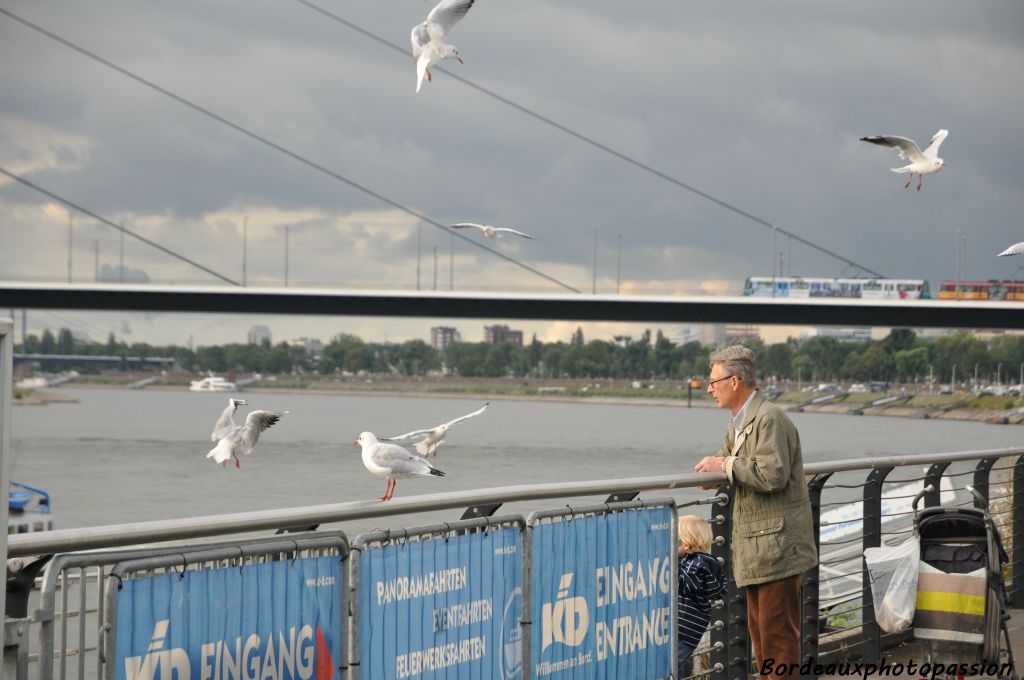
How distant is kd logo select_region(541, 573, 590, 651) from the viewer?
13.1ft

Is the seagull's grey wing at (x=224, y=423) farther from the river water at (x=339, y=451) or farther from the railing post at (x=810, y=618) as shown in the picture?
the river water at (x=339, y=451)

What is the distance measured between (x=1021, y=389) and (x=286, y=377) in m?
33.3

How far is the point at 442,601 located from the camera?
365 centimetres

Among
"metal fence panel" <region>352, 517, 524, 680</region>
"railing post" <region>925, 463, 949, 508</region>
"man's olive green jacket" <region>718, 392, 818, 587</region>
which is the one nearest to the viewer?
"metal fence panel" <region>352, 517, 524, 680</region>

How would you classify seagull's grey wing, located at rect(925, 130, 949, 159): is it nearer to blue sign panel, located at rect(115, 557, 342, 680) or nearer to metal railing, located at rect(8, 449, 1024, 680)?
metal railing, located at rect(8, 449, 1024, 680)

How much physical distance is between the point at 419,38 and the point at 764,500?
5.45m

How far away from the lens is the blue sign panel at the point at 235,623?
2896 mm

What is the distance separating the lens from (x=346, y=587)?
3.41 meters

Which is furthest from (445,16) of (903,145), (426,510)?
(426,510)

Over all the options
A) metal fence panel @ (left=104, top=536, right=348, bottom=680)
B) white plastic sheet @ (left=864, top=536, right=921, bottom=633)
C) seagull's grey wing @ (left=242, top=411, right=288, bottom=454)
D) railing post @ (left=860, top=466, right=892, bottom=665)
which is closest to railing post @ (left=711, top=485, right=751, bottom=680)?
white plastic sheet @ (left=864, top=536, right=921, bottom=633)

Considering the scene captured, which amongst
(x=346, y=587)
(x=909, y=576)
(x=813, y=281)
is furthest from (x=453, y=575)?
(x=813, y=281)

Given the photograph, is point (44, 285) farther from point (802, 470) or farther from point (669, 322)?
point (802, 470)

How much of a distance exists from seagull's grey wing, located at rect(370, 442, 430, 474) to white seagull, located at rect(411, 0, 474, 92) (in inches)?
188

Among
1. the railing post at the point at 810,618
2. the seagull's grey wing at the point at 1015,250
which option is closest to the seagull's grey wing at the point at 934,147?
the seagull's grey wing at the point at 1015,250
